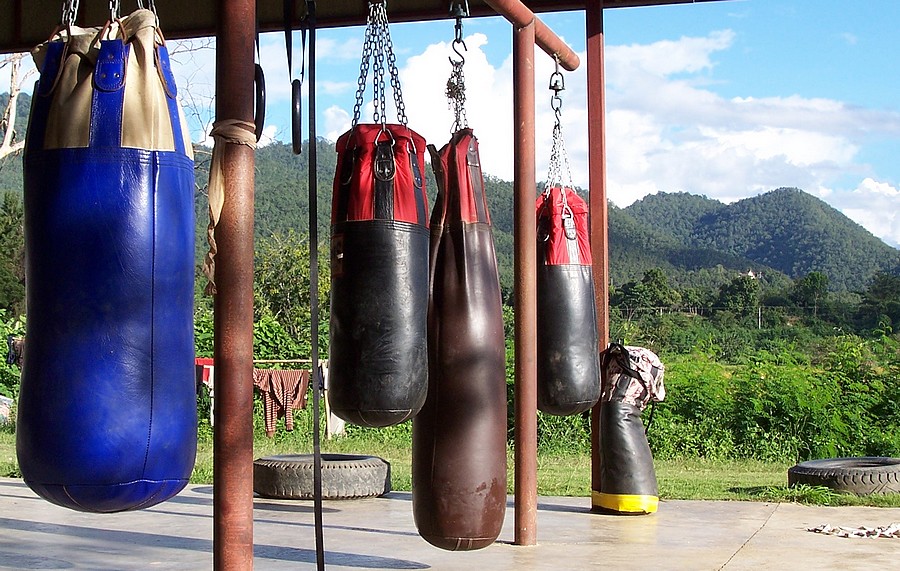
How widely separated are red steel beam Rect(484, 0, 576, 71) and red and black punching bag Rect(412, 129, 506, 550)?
1465mm

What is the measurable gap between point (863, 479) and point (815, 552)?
8.15ft

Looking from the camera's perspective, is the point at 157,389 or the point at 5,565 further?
the point at 5,565

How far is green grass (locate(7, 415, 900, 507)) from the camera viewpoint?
8.30 meters

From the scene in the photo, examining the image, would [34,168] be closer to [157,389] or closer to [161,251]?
[161,251]

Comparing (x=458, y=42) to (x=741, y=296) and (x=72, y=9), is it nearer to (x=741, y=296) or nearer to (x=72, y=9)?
(x=72, y=9)

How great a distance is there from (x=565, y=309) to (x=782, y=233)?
73.5 meters

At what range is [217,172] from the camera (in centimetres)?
347

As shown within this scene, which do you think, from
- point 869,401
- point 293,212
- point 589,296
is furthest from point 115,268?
point 293,212

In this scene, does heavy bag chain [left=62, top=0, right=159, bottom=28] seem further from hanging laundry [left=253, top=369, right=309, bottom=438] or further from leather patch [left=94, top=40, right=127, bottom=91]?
hanging laundry [left=253, top=369, right=309, bottom=438]

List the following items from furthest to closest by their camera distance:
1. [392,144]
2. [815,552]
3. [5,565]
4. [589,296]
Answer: [589,296] → [815,552] → [5,565] → [392,144]

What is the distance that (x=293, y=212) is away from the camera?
53.5 metres

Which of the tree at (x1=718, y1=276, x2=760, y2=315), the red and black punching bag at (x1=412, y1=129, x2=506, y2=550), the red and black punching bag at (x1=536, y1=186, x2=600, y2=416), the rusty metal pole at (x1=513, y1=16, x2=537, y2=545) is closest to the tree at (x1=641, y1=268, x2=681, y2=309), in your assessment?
the tree at (x1=718, y1=276, x2=760, y2=315)

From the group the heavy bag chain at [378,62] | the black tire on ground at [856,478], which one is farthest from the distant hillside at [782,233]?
the heavy bag chain at [378,62]

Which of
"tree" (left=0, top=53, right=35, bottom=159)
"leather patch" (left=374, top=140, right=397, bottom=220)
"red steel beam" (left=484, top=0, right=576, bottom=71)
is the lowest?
"leather patch" (left=374, top=140, right=397, bottom=220)
